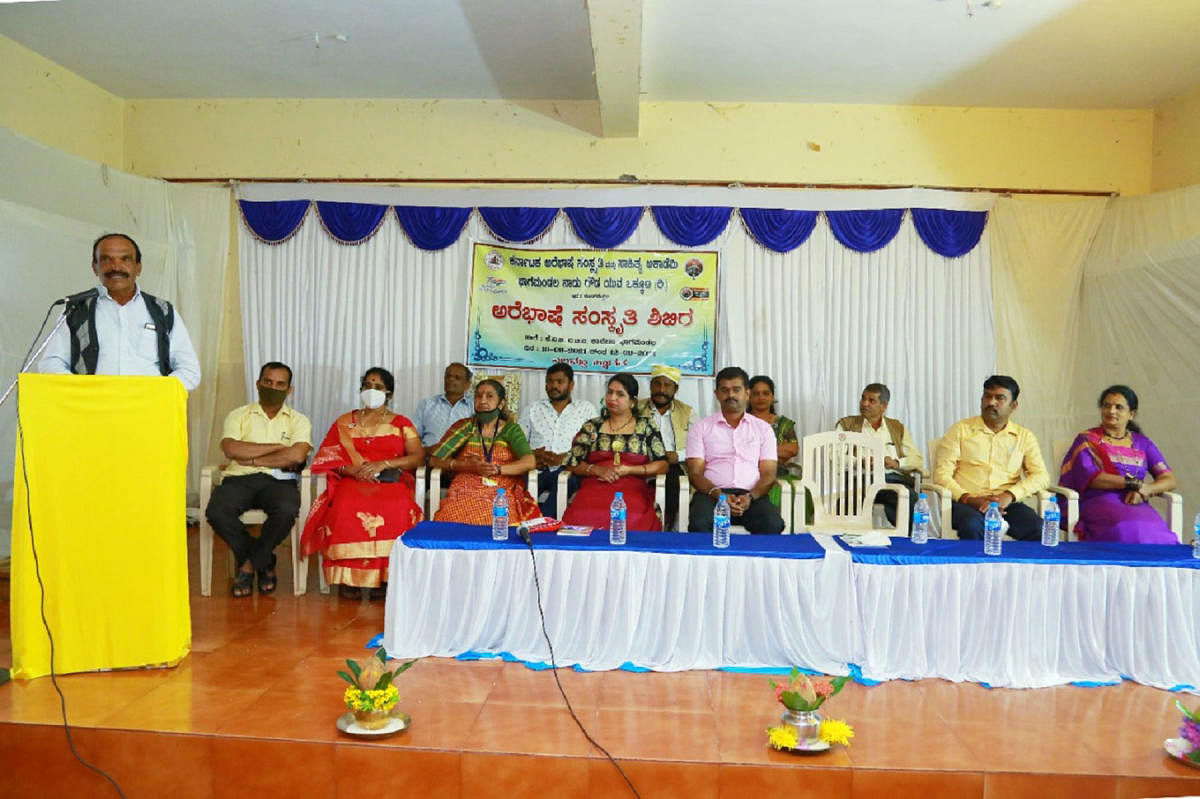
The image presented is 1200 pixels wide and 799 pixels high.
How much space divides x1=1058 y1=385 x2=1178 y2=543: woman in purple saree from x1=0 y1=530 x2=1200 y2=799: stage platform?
4.60ft

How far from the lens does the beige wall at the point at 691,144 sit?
6.67 m

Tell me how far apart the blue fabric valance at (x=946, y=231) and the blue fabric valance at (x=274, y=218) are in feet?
15.0

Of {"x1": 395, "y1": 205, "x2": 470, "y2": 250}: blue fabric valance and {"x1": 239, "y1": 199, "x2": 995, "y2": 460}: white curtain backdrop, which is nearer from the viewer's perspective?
{"x1": 239, "y1": 199, "x2": 995, "y2": 460}: white curtain backdrop

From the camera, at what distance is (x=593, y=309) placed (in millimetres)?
6703

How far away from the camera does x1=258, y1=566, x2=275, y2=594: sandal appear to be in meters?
4.93

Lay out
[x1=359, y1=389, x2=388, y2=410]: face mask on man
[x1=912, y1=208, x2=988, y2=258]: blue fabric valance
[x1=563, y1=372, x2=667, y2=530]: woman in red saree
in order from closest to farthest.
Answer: [x1=563, y1=372, x2=667, y2=530]: woman in red saree
[x1=359, y1=389, x2=388, y2=410]: face mask on man
[x1=912, y1=208, x2=988, y2=258]: blue fabric valance

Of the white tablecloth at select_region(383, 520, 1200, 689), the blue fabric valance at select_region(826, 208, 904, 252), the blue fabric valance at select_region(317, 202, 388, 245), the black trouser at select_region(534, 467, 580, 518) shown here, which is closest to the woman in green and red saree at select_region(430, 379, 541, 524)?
the black trouser at select_region(534, 467, 580, 518)

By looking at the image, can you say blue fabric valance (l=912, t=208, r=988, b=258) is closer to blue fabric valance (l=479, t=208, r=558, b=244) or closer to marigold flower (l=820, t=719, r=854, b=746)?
blue fabric valance (l=479, t=208, r=558, b=244)

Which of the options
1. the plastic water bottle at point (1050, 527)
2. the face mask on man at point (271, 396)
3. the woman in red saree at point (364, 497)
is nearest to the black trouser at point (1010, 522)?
the plastic water bottle at point (1050, 527)

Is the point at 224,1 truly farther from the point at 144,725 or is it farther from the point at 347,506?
the point at 144,725

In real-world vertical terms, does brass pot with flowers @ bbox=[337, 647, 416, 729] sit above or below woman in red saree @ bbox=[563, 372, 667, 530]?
below

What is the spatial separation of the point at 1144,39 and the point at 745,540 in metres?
4.14

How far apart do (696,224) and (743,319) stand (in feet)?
2.56

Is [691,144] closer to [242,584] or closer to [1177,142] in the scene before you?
[1177,142]
